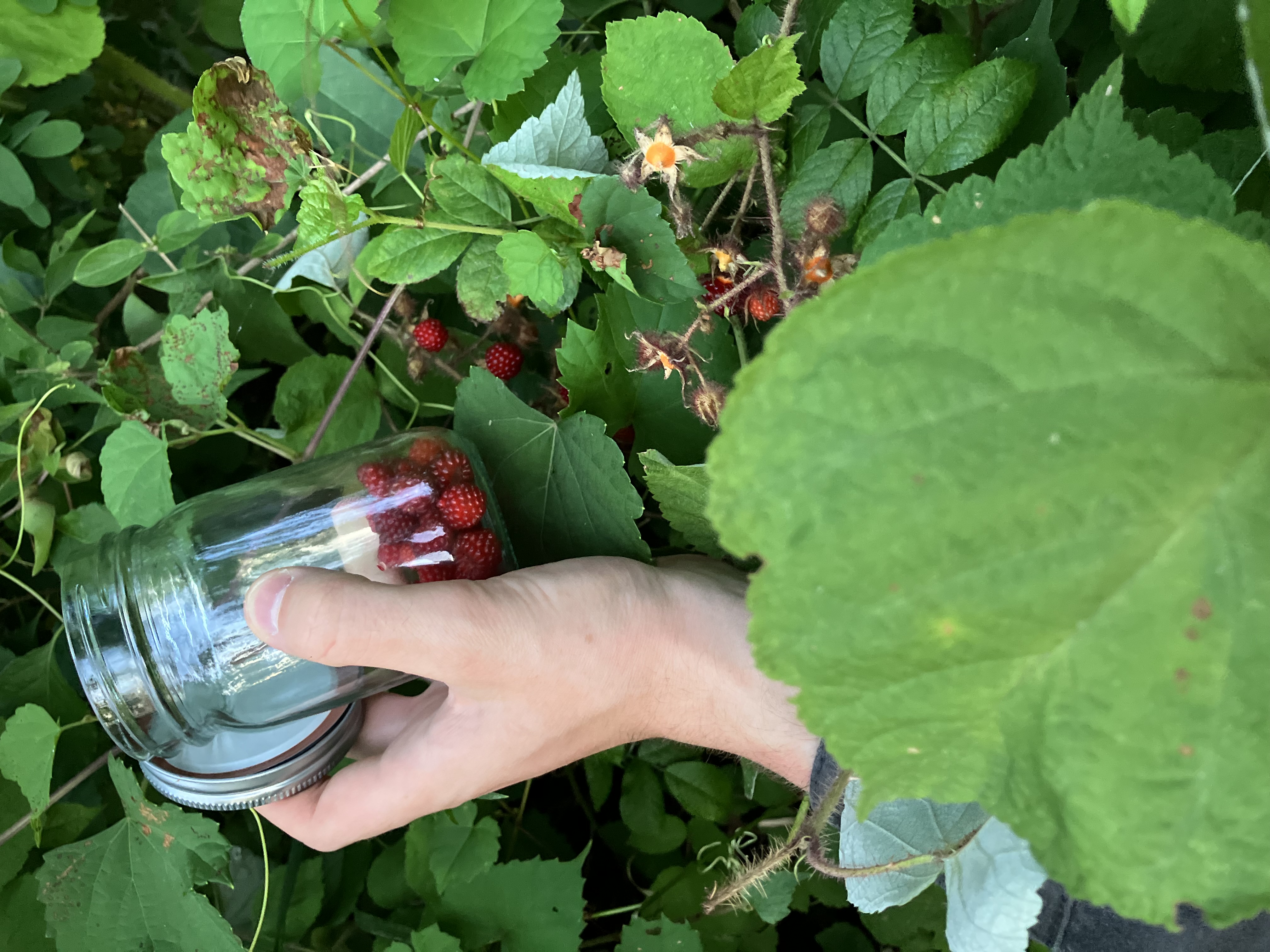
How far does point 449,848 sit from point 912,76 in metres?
1.07

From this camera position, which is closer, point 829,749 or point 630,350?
point 829,749

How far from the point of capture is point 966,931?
0.65 meters

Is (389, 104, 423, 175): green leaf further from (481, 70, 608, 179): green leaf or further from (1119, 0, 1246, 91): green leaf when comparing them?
(1119, 0, 1246, 91): green leaf

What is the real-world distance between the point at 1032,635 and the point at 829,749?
0.12 meters

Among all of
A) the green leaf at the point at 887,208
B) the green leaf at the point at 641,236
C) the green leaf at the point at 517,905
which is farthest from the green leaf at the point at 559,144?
the green leaf at the point at 517,905

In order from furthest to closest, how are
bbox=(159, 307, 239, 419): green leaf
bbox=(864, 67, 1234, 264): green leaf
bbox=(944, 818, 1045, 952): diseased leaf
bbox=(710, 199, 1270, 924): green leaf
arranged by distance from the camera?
1. bbox=(159, 307, 239, 419): green leaf
2. bbox=(944, 818, 1045, 952): diseased leaf
3. bbox=(864, 67, 1234, 264): green leaf
4. bbox=(710, 199, 1270, 924): green leaf

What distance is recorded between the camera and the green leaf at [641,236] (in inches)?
26.7

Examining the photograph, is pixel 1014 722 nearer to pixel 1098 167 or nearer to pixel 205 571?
pixel 1098 167

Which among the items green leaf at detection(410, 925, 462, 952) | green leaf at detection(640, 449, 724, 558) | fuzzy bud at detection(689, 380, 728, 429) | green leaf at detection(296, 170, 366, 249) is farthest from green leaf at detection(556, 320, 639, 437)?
green leaf at detection(410, 925, 462, 952)

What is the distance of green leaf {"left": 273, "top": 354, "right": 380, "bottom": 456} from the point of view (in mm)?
1065

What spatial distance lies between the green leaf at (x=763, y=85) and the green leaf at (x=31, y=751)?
1.04 m

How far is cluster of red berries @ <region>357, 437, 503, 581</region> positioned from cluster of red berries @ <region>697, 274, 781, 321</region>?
1.07ft

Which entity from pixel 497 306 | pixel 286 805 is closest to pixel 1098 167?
pixel 497 306

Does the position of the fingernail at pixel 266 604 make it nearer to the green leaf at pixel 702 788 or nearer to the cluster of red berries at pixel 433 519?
the cluster of red berries at pixel 433 519
